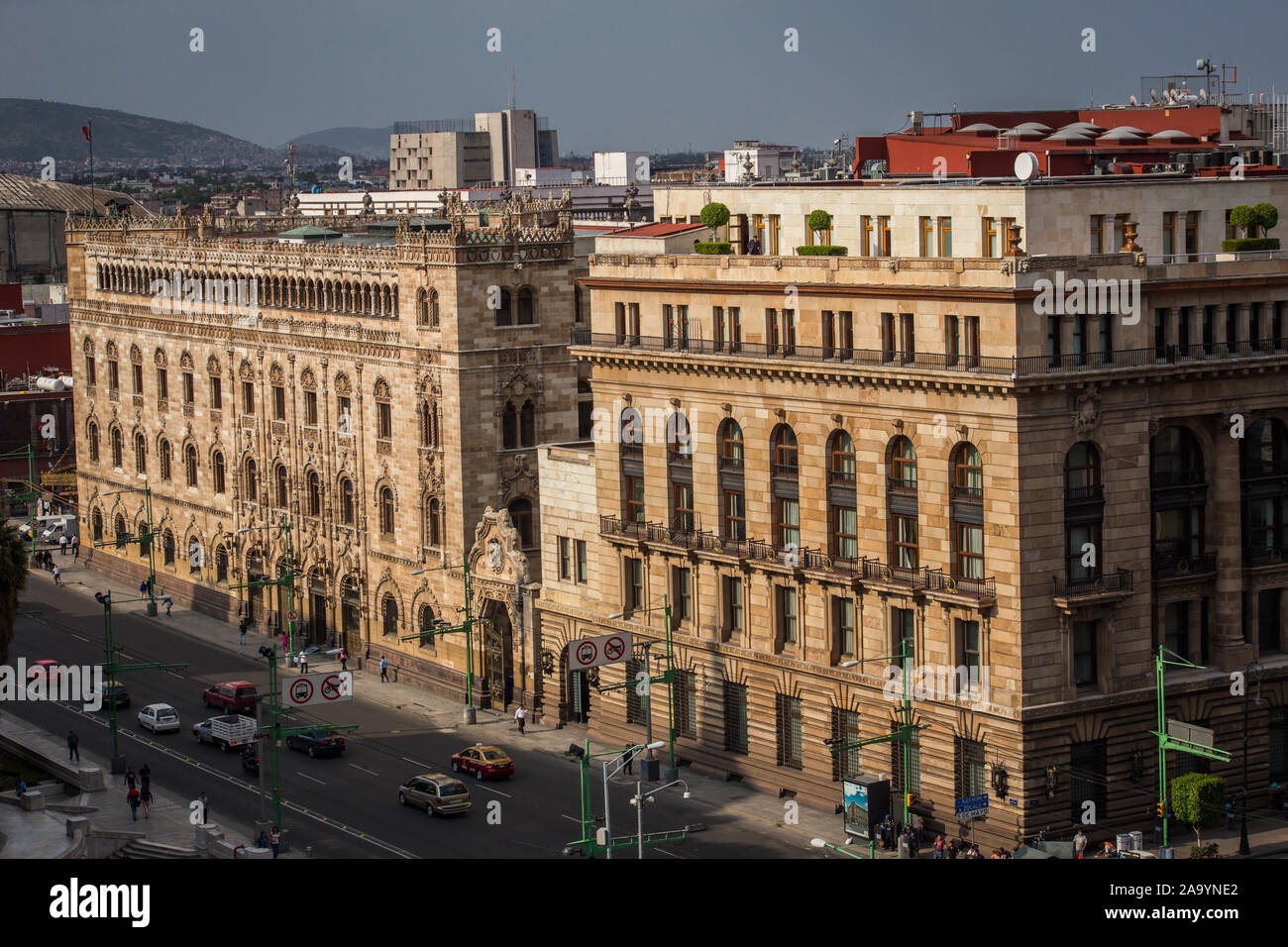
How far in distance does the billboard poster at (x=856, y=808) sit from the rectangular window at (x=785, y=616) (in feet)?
26.9

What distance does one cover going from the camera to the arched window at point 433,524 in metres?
104

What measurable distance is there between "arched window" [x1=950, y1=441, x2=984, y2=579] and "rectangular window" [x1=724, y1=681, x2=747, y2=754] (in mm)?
14213

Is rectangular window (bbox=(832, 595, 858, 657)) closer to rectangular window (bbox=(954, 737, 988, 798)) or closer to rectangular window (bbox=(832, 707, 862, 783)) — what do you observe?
rectangular window (bbox=(832, 707, 862, 783))

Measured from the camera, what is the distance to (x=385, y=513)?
108375mm

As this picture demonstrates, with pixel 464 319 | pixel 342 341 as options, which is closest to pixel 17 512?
pixel 342 341

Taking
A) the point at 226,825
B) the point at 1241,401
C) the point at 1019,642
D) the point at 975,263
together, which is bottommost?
the point at 226,825

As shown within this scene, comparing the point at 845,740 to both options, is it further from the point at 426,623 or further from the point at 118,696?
the point at 118,696

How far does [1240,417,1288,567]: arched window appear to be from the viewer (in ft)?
249

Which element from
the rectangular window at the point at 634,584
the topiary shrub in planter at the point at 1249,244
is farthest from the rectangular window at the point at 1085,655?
the rectangular window at the point at 634,584

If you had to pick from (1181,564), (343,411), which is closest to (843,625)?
(1181,564)

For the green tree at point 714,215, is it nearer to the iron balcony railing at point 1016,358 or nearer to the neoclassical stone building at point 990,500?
the neoclassical stone building at point 990,500

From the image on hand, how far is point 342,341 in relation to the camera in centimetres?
10988

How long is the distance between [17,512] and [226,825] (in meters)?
86.8

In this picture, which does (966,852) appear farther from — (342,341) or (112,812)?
(342,341)
